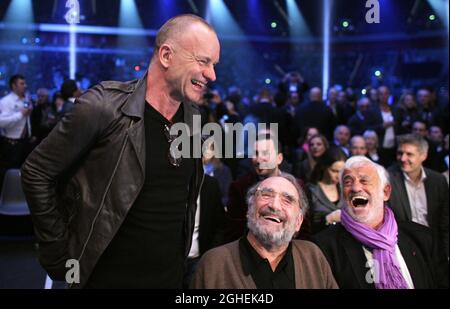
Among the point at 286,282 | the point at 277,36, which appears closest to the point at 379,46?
the point at 277,36

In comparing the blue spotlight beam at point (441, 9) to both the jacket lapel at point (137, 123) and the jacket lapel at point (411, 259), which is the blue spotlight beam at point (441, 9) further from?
the jacket lapel at point (137, 123)

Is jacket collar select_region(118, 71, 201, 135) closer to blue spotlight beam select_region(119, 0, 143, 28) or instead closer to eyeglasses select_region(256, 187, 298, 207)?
eyeglasses select_region(256, 187, 298, 207)

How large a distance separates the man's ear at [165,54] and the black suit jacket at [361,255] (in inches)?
53.5

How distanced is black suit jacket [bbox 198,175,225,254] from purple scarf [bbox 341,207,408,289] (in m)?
1.09

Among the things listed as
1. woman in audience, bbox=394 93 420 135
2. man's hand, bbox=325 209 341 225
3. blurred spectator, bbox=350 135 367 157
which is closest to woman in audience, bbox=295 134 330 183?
blurred spectator, bbox=350 135 367 157

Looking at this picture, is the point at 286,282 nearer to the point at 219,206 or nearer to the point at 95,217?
the point at 95,217

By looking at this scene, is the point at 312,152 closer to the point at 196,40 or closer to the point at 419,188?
the point at 419,188

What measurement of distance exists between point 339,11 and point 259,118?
17.5 feet

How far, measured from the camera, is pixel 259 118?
21.1 feet

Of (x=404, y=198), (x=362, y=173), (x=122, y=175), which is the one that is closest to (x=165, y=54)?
(x=122, y=175)

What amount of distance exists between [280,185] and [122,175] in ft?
2.87

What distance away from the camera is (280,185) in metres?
2.35

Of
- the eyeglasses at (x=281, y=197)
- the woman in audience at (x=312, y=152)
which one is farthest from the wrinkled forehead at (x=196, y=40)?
the woman in audience at (x=312, y=152)

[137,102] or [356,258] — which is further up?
[137,102]
